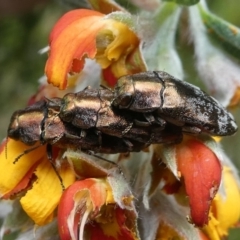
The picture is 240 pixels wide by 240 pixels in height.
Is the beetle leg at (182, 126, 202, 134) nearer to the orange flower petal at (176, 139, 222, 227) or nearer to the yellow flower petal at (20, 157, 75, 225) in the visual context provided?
the orange flower petal at (176, 139, 222, 227)

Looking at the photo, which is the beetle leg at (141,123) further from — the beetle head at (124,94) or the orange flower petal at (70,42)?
the orange flower petal at (70,42)

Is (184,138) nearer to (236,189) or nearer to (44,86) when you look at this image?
(236,189)

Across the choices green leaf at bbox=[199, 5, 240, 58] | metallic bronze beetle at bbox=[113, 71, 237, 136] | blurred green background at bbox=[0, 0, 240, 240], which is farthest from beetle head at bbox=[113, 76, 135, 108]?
blurred green background at bbox=[0, 0, 240, 240]

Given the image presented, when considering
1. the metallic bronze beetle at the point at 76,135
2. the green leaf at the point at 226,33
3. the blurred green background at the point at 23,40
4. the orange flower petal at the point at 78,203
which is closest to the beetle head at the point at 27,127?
the metallic bronze beetle at the point at 76,135

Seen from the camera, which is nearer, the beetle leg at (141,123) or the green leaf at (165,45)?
the beetle leg at (141,123)

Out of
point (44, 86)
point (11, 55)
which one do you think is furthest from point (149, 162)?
point (11, 55)

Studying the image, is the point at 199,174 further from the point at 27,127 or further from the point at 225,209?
the point at 27,127
